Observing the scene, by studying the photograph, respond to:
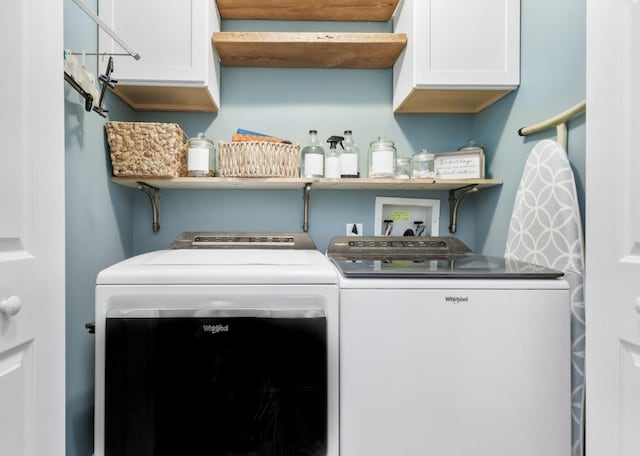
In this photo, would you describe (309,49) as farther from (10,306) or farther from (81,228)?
(10,306)

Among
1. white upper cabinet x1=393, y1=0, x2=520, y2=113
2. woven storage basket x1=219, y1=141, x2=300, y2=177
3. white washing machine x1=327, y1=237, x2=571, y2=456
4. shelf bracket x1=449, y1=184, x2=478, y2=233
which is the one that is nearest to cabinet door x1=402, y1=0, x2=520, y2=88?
white upper cabinet x1=393, y1=0, x2=520, y2=113

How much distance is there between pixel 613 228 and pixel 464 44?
1.04 m

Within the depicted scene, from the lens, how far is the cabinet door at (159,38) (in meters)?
1.37

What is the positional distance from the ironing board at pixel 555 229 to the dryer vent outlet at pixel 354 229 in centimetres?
72

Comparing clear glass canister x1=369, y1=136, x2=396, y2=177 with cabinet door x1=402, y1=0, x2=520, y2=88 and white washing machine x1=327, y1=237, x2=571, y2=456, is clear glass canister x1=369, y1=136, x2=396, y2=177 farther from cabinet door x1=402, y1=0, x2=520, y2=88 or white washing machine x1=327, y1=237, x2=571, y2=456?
white washing machine x1=327, y1=237, x2=571, y2=456

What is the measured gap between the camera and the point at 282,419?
101 centimetres

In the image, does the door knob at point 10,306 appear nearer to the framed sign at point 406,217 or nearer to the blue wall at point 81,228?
the blue wall at point 81,228

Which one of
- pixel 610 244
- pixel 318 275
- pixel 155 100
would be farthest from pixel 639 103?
pixel 155 100

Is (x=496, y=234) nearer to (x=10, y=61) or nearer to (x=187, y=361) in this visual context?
(x=187, y=361)

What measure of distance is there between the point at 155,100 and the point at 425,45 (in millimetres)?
1283

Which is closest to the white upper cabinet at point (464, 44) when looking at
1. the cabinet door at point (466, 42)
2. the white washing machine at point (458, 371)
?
the cabinet door at point (466, 42)

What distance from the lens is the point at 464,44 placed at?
1435mm

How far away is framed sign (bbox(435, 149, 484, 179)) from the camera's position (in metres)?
1.58

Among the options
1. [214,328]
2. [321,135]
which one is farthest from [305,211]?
[214,328]
